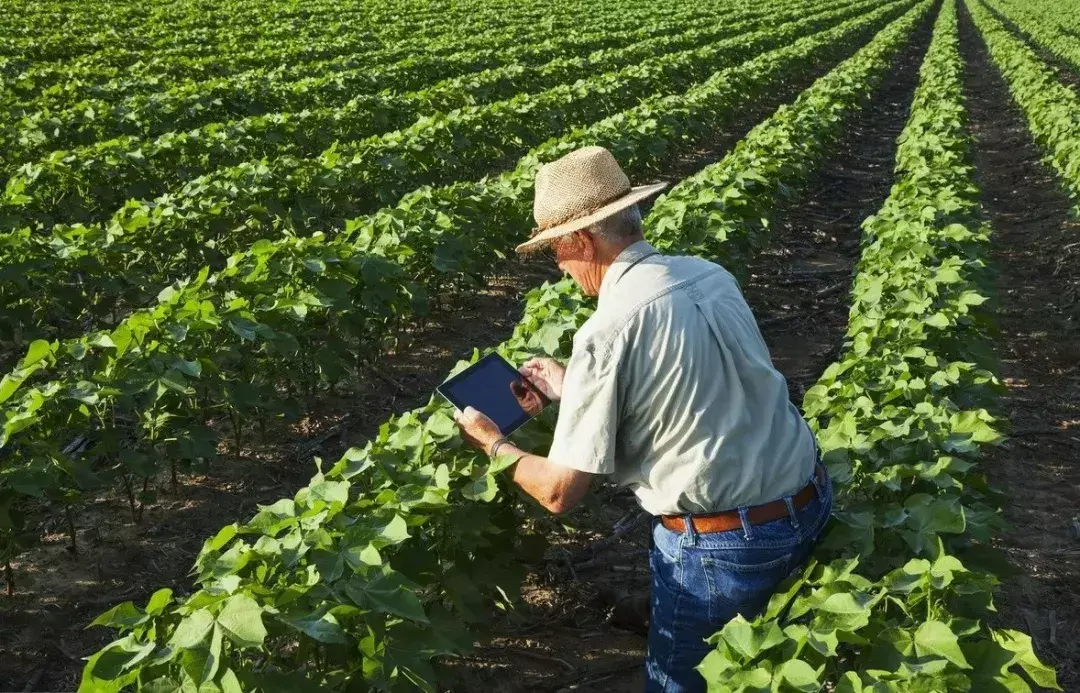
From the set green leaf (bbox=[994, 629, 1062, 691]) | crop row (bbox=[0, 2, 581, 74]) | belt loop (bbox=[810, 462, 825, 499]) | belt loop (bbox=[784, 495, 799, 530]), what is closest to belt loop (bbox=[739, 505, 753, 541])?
belt loop (bbox=[784, 495, 799, 530])

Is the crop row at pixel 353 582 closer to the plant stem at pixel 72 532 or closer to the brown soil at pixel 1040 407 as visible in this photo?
the plant stem at pixel 72 532

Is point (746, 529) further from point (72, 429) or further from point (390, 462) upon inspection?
point (72, 429)

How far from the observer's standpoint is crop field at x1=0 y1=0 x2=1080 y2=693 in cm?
242

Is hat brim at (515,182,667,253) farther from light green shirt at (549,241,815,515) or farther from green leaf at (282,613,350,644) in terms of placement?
green leaf at (282,613,350,644)

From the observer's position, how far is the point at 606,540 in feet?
14.7

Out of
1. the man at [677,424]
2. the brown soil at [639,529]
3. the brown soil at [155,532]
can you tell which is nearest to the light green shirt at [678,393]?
the man at [677,424]

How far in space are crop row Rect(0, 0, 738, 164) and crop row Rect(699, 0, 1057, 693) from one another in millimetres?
8780

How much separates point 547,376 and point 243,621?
3.99 feet

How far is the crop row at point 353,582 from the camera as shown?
218 centimetres

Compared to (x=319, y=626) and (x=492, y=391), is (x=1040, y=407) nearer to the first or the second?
(x=492, y=391)

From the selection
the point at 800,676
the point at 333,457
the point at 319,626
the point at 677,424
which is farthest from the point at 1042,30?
the point at 319,626

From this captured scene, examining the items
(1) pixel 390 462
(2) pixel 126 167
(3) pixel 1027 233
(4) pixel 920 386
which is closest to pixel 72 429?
(1) pixel 390 462

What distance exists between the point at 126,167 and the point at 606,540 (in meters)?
6.34

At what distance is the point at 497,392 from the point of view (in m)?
2.91
